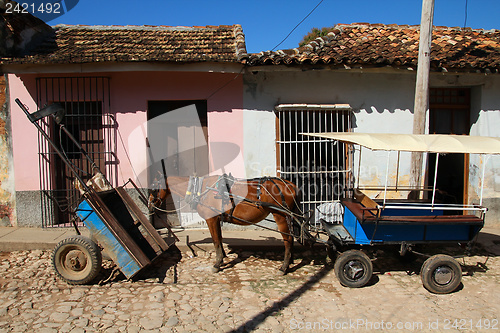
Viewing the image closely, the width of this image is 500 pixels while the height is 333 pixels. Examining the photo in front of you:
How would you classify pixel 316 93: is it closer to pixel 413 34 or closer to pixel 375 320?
pixel 413 34

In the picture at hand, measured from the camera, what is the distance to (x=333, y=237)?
15.0ft

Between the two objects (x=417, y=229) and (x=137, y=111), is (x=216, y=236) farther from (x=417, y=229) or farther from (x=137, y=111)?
(x=137, y=111)

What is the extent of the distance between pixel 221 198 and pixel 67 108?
166 inches

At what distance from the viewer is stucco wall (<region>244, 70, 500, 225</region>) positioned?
693 centimetres

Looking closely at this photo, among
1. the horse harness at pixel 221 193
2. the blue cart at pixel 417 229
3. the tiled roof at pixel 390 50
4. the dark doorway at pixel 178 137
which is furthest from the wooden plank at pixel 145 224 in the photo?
the tiled roof at pixel 390 50

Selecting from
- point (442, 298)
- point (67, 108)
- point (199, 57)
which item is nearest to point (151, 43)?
point (199, 57)

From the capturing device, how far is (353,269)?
14.4 feet

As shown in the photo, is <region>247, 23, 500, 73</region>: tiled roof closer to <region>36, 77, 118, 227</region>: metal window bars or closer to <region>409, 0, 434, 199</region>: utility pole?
<region>409, 0, 434, 199</region>: utility pole

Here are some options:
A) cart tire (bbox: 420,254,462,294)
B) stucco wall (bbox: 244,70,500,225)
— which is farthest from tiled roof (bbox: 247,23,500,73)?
cart tire (bbox: 420,254,462,294)

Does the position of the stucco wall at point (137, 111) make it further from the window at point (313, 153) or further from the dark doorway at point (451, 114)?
the dark doorway at point (451, 114)

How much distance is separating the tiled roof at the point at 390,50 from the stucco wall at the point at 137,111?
1.02 m

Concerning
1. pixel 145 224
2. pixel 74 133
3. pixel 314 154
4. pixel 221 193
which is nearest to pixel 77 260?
pixel 145 224

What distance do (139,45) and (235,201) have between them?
13.7 ft

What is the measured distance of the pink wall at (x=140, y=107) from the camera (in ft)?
22.0
